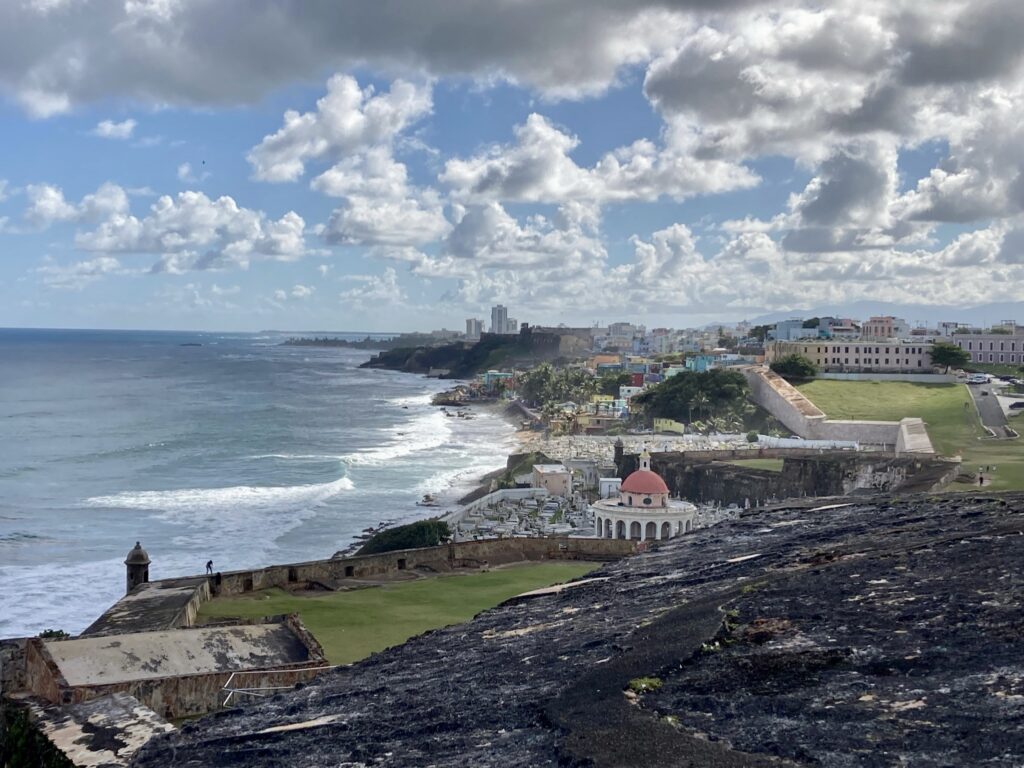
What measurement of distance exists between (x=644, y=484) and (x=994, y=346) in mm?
66911

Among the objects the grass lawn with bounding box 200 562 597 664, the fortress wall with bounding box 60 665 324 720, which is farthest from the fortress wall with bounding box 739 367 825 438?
the fortress wall with bounding box 60 665 324 720

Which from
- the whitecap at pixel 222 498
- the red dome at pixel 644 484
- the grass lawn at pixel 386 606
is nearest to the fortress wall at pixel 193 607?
the grass lawn at pixel 386 606

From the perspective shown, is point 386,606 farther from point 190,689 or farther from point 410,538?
point 410,538

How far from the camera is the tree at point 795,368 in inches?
2881

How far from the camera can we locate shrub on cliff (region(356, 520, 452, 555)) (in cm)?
3222

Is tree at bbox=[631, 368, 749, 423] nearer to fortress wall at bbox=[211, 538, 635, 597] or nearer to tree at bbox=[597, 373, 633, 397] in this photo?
tree at bbox=[597, 373, 633, 397]

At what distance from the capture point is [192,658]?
14719 millimetres

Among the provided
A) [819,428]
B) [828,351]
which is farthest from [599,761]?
[828,351]

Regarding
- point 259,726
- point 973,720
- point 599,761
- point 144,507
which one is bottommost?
point 144,507

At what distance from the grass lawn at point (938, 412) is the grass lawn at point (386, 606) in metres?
18.5

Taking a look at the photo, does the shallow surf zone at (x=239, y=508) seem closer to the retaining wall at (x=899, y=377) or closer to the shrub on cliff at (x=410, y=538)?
the shrub on cliff at (x=410, y=538)

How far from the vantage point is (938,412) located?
57469 mm

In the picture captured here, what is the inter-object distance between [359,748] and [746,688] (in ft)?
8.88

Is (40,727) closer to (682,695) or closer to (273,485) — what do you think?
(682,695)
